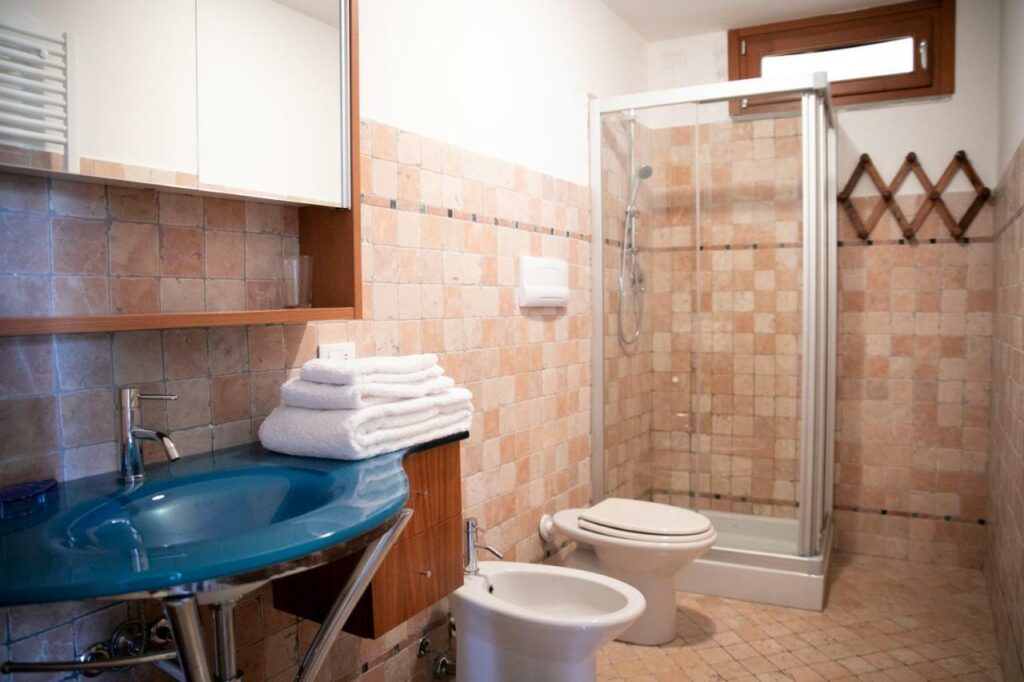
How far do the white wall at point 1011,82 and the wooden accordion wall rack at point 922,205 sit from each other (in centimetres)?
12

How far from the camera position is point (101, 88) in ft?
3.85

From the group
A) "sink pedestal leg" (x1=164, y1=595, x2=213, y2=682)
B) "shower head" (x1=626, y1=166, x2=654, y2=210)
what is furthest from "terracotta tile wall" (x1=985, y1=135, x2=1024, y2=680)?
"sink pedestal leg" (x1=164, y1=595, x2=213, y2=682)

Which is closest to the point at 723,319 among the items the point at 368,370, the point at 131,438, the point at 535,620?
the point at 535,620

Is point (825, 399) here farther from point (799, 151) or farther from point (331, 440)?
point (331, 440)

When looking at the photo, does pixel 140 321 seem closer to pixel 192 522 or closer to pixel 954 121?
pixel 192 522

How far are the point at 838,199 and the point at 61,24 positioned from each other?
10.2ft

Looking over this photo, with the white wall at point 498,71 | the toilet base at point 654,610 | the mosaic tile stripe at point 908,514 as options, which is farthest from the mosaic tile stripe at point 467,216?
the mosaic tile stripe at point 908,514

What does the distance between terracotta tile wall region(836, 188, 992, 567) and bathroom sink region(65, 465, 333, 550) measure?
9.25ft

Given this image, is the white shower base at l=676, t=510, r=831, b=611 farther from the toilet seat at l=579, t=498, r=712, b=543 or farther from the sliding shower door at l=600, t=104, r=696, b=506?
the toilet seat at l=579, t=498, r=712, b=543

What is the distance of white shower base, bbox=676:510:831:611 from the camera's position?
2.77m

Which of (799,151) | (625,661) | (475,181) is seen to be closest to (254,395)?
(475,181)

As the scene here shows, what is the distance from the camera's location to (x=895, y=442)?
333 cm

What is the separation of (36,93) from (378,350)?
0.94m

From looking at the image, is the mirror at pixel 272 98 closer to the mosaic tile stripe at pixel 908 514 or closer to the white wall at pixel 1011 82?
the white wall at pixel 1011 82
